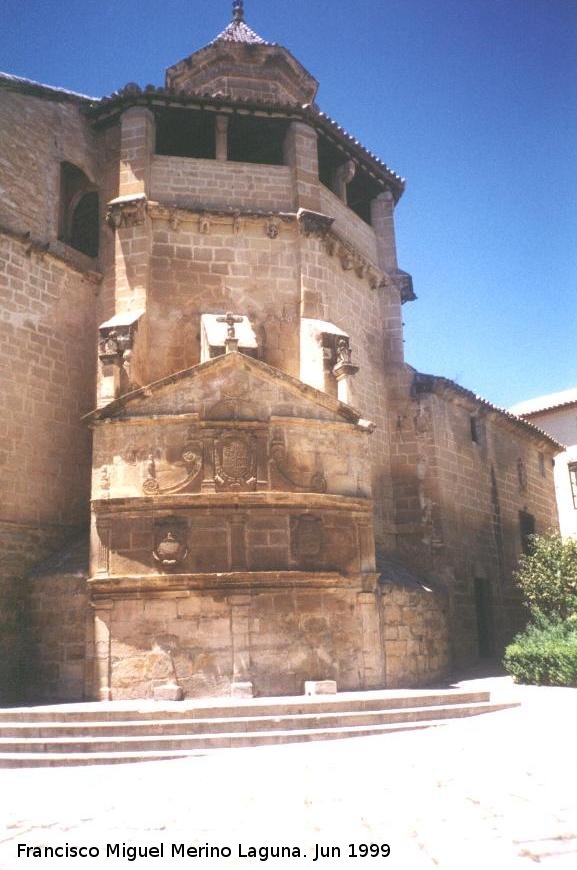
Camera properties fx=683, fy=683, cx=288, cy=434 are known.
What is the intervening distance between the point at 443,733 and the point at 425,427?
841 cm

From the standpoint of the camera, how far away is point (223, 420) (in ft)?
35.8

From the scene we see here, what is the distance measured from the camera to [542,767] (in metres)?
6.05

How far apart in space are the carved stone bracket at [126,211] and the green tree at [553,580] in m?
11.0

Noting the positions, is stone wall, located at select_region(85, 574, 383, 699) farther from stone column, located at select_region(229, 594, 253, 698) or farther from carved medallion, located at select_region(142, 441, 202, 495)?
carved medallion, located at select_region(142, 441, 202, 495)

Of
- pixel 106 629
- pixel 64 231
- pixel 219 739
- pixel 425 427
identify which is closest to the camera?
pixel 219 739

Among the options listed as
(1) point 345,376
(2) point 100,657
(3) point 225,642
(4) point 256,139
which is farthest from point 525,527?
(2) point 100,657

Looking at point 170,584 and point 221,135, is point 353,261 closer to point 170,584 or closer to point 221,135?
point 221,135

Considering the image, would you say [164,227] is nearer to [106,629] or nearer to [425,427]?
[425,427]

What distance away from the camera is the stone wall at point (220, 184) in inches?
558

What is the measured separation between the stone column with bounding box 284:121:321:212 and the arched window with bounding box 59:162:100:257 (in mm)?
4457

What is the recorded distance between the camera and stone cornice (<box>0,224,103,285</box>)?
12.8m

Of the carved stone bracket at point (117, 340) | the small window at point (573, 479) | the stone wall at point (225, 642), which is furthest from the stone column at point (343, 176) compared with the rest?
the small window at point (573, 479)

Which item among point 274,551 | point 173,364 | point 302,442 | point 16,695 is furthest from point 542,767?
point 173,364

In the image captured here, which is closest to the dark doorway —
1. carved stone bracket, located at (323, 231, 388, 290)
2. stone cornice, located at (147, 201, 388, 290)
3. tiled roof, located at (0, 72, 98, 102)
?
carved stone bracket, located at (323, 231, 388, 290)
